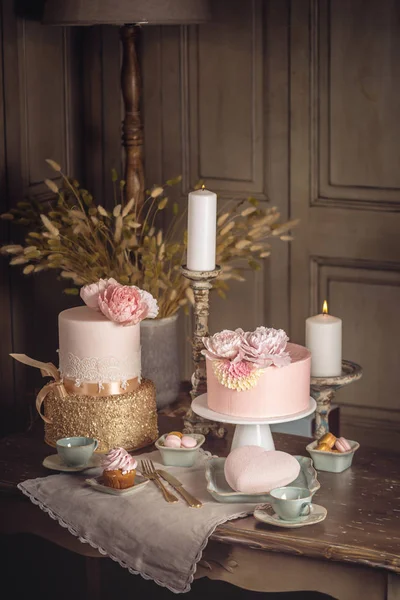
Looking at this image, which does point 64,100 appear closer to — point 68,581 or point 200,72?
point 200,72

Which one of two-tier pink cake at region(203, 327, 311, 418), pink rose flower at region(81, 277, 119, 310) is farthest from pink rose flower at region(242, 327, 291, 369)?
pink rose flower at region(81, 277, 119, 310)

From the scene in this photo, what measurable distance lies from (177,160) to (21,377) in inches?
32.5

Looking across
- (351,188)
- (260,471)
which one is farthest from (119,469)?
(351,188)

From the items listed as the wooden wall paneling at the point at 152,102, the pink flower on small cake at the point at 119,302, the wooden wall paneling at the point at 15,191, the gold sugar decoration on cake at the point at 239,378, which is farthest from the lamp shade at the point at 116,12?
the gold sugar decoration on cake at the point at 239,378

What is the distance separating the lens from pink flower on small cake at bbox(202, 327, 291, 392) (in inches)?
73.7

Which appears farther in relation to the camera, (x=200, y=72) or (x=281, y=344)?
(x=200, y=72)

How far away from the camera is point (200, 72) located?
3189 mm

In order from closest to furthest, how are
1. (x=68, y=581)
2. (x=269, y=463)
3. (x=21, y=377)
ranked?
1. (x=269, y=463)
2. (x=68, y=581)
3. (x=21, y=377)

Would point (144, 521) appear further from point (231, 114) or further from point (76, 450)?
point (231, 114)

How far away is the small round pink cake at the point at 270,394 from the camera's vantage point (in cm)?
189

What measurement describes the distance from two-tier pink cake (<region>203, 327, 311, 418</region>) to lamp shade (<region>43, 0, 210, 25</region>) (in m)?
0.94

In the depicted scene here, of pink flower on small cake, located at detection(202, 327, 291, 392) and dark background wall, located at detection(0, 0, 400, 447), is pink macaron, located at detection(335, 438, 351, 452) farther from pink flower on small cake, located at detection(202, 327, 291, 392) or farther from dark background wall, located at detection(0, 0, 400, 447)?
dark background wall, located at detection(0, 0, 400, 447)

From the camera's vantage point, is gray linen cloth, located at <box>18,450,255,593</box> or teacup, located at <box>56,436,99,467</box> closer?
gray linen cloth, located at <box>18,450,255,593</box>

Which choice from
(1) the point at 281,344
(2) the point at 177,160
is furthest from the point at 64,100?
(1) the point at 281,344
